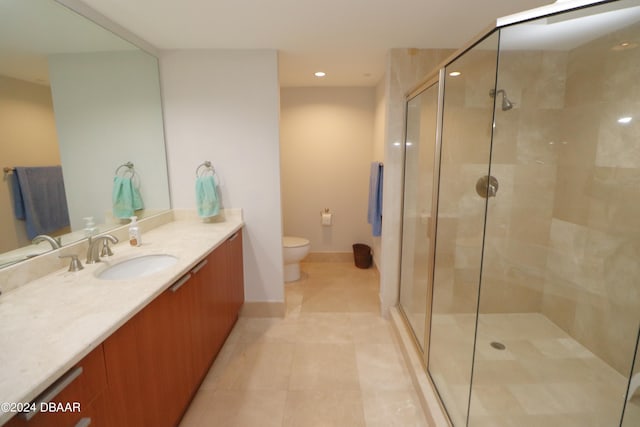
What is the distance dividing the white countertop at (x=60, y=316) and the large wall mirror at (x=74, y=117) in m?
0.25

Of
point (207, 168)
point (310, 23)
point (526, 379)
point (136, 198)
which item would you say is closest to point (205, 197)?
point (207, 168)

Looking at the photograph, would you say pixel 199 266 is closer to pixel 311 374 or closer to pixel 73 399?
pixel 73 399

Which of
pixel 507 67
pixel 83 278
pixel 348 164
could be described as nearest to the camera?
pixel 83 278

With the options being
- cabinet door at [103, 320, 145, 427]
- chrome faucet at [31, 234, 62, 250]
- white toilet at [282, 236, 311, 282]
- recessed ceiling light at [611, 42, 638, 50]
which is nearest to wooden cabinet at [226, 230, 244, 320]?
white toilet at [282, 236, 311, 282]

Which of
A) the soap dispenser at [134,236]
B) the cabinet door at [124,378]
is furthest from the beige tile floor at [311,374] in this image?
the soap dispenser at [134,236]

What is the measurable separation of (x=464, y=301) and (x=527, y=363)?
21.8 inches

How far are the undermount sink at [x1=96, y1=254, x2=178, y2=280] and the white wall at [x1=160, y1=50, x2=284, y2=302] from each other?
2.84 ft

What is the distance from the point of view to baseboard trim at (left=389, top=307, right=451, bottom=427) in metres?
1.58

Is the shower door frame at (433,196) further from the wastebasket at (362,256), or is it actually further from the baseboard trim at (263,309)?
the wastebasket at (362,256)

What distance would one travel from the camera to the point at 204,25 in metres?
1.89

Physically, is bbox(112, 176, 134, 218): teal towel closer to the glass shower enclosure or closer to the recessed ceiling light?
the glass shower enclosure

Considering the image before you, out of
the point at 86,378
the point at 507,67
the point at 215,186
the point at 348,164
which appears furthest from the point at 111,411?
the point at 348,164

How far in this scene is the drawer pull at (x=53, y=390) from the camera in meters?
0.71

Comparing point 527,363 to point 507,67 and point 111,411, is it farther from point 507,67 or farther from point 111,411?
point 111,411
